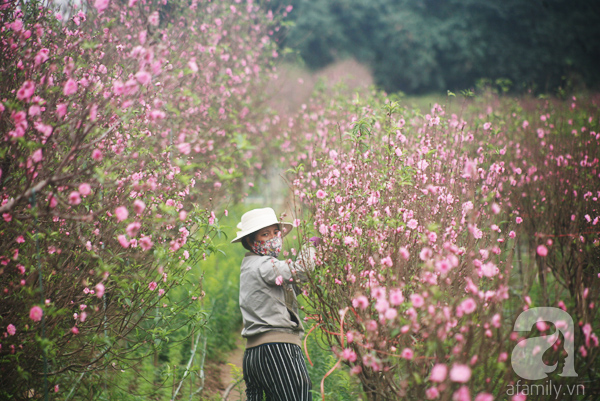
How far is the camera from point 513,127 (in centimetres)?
658

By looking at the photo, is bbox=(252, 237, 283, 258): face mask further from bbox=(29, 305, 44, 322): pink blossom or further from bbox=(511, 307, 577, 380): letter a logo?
bbox=(511, 307, 577, 380): letter a logo

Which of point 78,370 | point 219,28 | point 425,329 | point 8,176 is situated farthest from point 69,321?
point 219,28

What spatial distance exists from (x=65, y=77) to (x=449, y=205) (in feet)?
9.24

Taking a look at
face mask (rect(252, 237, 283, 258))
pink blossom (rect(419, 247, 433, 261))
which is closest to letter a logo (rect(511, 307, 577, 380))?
pink blossom (rect(419, 247, 433, 261))

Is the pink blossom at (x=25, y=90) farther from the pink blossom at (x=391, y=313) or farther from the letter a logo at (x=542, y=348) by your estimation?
the letter a logo at (x=542, y=348)

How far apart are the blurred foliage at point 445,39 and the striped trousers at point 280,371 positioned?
72.8ft

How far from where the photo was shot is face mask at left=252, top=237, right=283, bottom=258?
3.12 m

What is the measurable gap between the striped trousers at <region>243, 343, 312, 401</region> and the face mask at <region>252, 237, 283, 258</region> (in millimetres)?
651

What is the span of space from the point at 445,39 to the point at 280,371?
25.2 m

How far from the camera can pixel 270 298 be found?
291 centimetres

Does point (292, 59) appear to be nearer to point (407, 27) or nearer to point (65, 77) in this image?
point (407, 27)

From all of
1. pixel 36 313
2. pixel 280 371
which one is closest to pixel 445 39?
pixel 280 371

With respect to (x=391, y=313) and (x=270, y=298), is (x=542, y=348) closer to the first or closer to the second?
(x=391, y=313)

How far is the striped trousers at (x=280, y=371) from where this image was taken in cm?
Answer: 278
